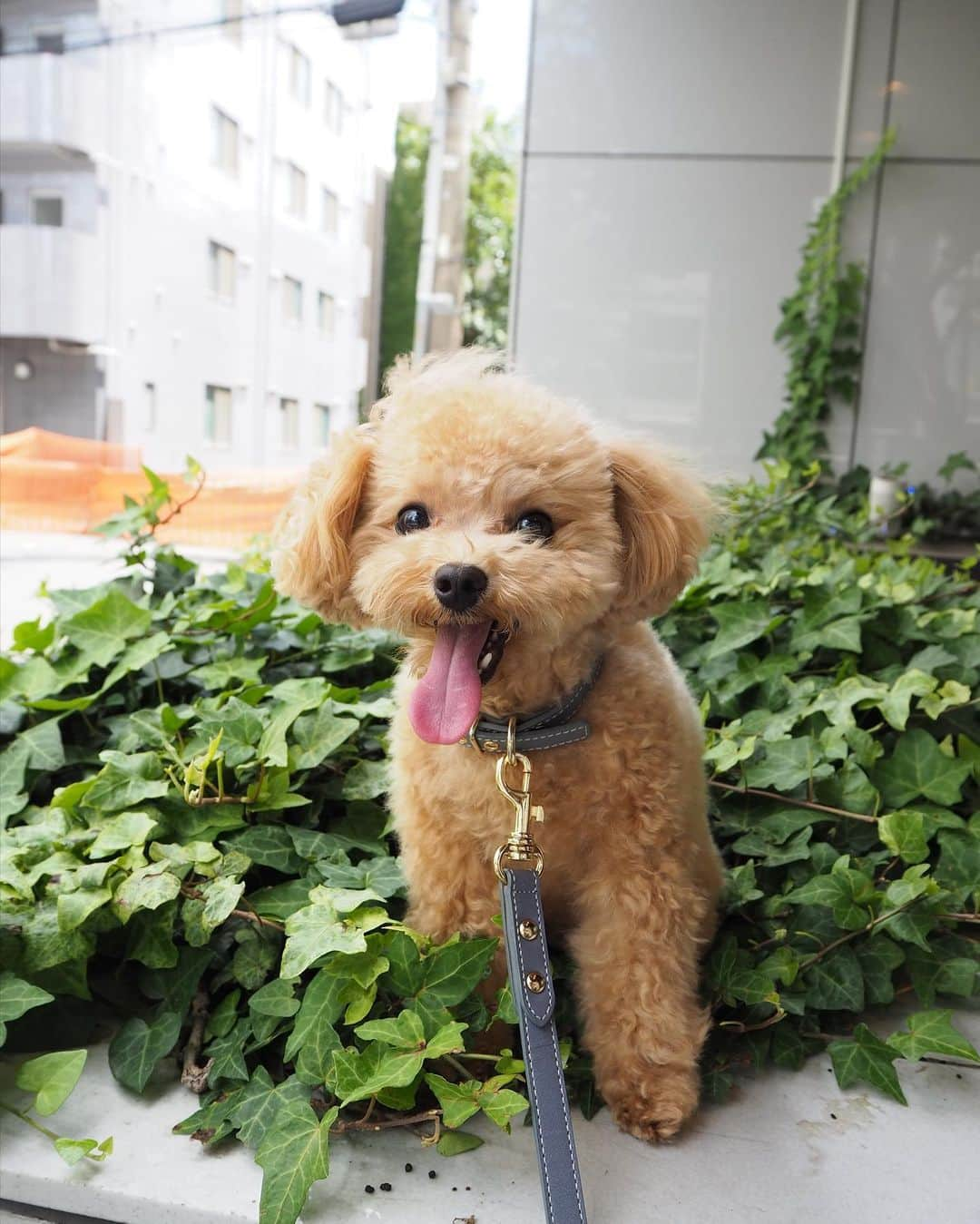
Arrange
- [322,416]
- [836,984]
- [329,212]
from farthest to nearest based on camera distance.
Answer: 1. [329,212]
2. [322,416]
3. [836,984]

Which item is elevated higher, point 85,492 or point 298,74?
point 298,74

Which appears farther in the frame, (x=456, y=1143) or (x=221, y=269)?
(x=221, y=269)

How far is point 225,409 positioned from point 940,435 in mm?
2834

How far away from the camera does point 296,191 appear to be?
13.6ft

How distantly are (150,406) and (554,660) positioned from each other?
226 cm

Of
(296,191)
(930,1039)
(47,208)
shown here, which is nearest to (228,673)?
(930,1039)

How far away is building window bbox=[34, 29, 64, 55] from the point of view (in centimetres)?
218

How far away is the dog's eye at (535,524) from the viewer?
1071 millimetres

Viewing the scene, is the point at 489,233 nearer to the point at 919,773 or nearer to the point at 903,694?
the point at 903,694

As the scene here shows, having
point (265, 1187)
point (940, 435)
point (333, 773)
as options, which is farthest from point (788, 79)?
point (265, 1187)

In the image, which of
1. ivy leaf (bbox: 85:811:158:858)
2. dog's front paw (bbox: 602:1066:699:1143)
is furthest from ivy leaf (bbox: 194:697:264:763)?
dog's front paw (bbox: 602:1066:699:1143)

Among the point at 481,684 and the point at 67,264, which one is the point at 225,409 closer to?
the point at 67,264

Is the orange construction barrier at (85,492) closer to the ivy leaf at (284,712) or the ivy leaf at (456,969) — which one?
the ivy leaf at (284,712)

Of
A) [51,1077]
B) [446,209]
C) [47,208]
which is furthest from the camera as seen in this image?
[446,209]
